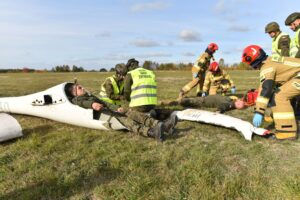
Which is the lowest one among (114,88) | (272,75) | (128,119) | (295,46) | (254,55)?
(128,119)

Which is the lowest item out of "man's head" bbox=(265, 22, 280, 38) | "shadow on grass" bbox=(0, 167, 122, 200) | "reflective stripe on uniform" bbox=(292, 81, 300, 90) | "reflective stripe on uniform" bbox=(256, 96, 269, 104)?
"shadow on grass" bbox=(0, 167, 122, 200)

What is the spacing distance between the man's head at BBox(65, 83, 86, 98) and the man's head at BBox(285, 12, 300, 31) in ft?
17.9

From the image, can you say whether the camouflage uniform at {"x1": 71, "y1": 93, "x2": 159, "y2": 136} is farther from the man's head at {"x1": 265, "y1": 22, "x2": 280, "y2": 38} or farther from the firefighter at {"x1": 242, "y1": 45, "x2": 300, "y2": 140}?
the man's head at {"x1": 265, "y1": 22, "x2": 280, "y2": 38}

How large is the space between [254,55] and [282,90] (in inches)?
35.5

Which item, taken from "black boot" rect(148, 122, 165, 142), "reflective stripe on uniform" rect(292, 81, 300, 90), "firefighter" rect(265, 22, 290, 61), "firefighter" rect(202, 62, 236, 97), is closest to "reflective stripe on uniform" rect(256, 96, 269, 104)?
"reflective stripe on uniform" rect(292, 81, 300, 90)

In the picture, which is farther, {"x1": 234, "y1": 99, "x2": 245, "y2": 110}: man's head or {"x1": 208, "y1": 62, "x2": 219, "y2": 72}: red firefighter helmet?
{"x1": 208, "y1": 62, "x2": 219, "y2": 72}: red firefighter helmet

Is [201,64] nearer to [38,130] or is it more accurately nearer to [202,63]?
[202,63]

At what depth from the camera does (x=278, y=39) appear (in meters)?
7.27

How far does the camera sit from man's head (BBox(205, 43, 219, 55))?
9844 millimetres

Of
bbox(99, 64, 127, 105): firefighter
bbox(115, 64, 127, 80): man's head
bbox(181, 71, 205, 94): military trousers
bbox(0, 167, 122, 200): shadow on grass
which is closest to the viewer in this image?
bbox(0, 167, 122, 200): shadow on grass

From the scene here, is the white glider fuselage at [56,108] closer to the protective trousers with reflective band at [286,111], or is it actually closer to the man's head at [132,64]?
the man's head at [132,64]

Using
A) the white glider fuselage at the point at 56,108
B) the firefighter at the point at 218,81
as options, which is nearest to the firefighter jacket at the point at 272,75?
the white glider fuselage at the point at 56,108

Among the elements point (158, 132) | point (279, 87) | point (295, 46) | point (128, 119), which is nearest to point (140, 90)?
point (128, 119)

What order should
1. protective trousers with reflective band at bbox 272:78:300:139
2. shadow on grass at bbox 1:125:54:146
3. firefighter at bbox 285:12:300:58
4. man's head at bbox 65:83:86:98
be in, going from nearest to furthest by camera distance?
protective trousers with reflective band at bbox 272:78:300:139 → shadow on grass at bbox 1:125:54:146 → man's head at bbox 65:83:86:98 → firefighter at bbox 285:12:300:58
